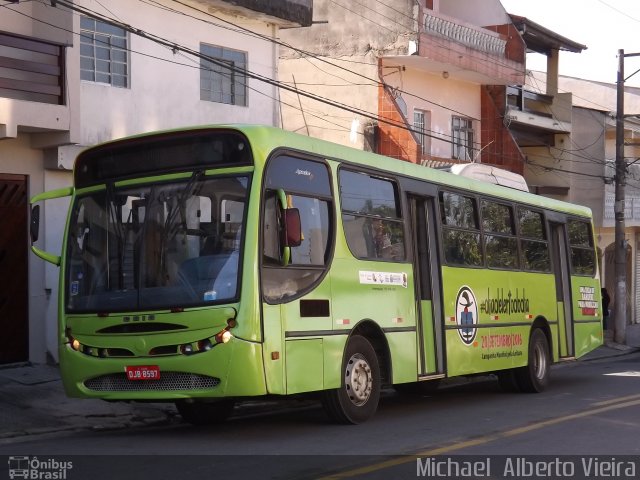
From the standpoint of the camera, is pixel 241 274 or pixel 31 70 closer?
pixel 241 274

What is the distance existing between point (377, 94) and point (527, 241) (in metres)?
12.6

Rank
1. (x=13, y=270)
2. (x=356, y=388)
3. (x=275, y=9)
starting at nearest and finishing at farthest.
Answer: (x=356, y=388)
(x=13, y=270)
(x=275, y=9)

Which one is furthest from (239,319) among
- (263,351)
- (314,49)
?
(314,49)

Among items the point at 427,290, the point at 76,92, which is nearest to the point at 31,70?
the point at 76,92

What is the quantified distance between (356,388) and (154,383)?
2394 mm

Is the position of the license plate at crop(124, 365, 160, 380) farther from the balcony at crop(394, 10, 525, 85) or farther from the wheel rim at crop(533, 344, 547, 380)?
the balcony at crop(394, 10, 525, 85)

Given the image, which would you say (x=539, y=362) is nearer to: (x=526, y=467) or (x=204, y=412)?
(x=204, y=412)

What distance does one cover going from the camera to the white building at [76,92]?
16281 mm

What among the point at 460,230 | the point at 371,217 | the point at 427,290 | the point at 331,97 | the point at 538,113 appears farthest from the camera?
the point at 538,113

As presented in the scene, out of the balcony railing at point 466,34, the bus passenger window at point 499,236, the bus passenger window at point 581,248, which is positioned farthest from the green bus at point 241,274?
the balcony railing at point 466,34

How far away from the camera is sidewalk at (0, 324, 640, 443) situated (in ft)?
40.9

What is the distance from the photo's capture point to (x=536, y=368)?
1670 cm

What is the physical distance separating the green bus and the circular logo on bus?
0.65 metres

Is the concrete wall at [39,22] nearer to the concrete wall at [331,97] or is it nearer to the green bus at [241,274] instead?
the green bus at [241,274]
